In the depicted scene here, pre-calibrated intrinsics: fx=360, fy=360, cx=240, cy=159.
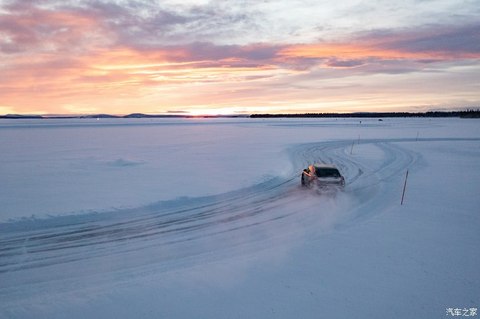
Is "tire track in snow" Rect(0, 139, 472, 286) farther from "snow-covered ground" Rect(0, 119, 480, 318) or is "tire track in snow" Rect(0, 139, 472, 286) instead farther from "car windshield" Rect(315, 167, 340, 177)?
"car windshield" Rect(315, 167, 340, 177)

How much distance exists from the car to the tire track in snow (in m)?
0.68

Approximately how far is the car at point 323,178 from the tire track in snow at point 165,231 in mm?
681

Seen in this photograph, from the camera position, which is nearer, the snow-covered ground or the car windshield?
the snow-covered ground

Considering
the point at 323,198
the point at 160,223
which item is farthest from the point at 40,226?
the point at 323,198

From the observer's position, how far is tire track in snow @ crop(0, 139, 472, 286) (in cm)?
847

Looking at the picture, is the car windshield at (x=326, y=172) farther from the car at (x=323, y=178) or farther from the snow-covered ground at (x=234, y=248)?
the snow-covered ground at (x=234, y=248)

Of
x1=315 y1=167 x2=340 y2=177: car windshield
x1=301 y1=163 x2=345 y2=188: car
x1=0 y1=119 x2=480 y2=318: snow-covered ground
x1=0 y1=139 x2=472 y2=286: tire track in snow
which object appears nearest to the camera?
x1=0 y1=119 x2=480 y2=318: snow-covered ground

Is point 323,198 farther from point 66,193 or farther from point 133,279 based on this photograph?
point 66,193

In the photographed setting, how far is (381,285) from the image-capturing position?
289 inches

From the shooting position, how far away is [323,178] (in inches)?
619

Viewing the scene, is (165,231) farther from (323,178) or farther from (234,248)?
(323,178)

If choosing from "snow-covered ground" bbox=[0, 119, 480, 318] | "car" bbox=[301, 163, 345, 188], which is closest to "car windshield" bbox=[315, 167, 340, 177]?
"car" bbox=[301, 163, 345, 188]

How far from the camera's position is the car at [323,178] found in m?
15.7

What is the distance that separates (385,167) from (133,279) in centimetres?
1949
